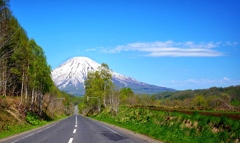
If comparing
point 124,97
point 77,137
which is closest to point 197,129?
point 77,137

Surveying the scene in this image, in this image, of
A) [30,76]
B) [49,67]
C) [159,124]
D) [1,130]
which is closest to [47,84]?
[49,67]

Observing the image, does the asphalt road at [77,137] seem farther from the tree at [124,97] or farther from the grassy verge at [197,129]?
the tree at [124,97]

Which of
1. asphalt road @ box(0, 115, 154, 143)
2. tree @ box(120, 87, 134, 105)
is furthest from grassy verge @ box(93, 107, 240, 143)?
tree @ box(120, 87, 134, 105)

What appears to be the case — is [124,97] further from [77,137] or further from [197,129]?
[197,129]

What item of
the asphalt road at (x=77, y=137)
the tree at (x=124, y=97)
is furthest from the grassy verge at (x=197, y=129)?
the tree at (x=124, y=97)

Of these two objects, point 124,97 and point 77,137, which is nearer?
point 77,137

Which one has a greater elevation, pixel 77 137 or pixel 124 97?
pixel 124 97

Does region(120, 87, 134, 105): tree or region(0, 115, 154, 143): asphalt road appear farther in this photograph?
region(120, 87, 134, 105): tree

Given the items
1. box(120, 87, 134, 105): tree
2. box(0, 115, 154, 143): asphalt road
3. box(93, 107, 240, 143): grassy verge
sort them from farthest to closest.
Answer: box(120, 87, 134, 105): tree < box(0, 115, 154, 143): asphalt road < box(93, 107, 240, 143): grassy verge

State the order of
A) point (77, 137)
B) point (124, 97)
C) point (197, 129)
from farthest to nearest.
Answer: point (124, 97), point (77, 137), point (197, 129)

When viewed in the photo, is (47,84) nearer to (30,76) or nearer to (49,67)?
(49,67)

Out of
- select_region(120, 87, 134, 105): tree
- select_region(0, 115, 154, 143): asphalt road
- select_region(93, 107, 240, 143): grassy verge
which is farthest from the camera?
select_region(120, 87, 134, 105): tree

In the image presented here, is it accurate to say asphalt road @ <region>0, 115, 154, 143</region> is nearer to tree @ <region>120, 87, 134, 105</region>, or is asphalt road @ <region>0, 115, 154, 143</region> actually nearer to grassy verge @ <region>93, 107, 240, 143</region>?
grassy verge @ <region>93, 107, 240, 143</region>

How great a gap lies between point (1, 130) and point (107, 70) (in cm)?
5997
